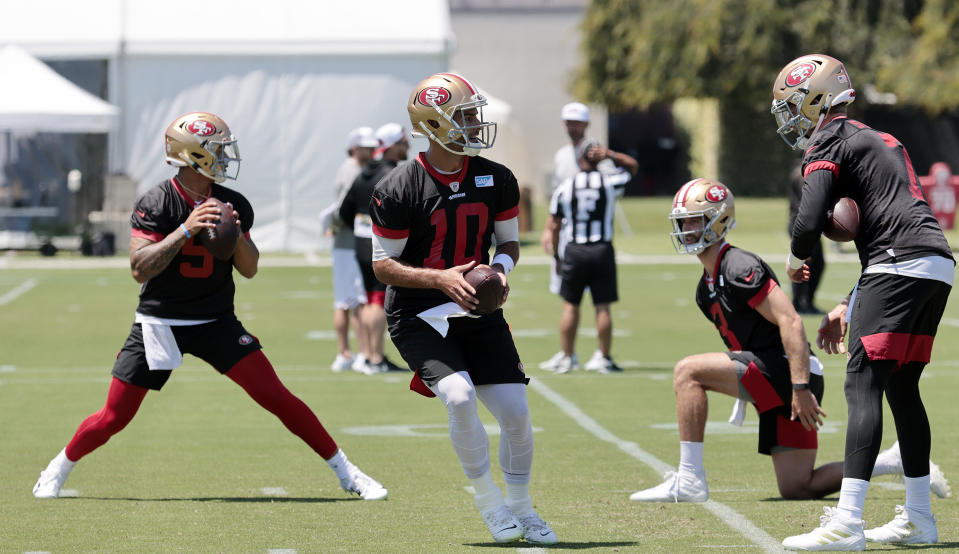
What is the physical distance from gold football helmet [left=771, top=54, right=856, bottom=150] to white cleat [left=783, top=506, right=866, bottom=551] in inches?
60.4

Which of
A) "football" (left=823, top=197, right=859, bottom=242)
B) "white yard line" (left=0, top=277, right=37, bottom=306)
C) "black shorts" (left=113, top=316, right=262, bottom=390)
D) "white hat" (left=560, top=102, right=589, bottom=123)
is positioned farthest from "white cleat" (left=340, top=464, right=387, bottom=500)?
"white yard line" (left=0, top=277, right=37, bottom=306)

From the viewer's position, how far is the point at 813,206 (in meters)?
5.87

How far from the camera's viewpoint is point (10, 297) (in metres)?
20.1

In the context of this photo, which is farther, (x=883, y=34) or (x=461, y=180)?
(x=883, y=34)

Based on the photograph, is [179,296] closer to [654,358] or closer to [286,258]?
[654,358]

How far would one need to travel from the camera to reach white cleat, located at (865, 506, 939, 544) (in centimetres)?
600

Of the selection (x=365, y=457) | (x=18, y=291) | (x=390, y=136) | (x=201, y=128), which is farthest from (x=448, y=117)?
(x=18, y=291)

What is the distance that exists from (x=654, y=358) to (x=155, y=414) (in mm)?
5095

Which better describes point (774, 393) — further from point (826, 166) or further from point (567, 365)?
point (567, 365)

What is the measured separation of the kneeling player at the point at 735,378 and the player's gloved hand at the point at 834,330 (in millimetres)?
504

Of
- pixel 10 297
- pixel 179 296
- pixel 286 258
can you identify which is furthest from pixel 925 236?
pixel 286 258

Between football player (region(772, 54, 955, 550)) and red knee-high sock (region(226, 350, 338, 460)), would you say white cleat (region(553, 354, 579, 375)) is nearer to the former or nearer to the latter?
red knee-high sock (region(226, 350, 338, 460))

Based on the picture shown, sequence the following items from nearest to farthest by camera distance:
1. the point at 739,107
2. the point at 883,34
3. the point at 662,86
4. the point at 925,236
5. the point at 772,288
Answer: the point at 925,236 → the point at 772,288 → the point at 883,34 → the point at 662,86 → the point at 739,107

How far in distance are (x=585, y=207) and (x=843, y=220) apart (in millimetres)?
6781
